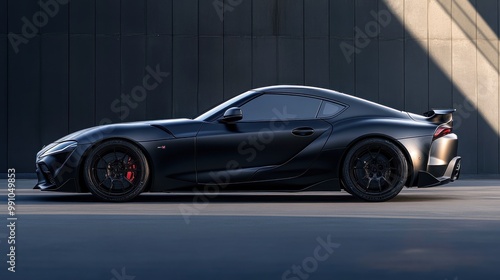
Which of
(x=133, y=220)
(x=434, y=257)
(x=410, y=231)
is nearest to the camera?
(x=434, y=257)

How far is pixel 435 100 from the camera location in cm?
2145

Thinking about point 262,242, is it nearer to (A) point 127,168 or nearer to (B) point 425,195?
(A) point 127,168

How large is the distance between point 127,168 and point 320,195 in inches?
116

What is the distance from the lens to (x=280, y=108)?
35.9 feet

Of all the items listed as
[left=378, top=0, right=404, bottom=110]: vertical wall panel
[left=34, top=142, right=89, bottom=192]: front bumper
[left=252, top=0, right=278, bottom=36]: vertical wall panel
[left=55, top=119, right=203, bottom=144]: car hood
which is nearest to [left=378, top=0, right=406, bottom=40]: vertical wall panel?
[left=378, top=0, right=404, bottom=110]: vertical wall panel

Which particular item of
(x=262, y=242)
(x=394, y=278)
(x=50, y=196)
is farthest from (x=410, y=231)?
(x=50, y=196)

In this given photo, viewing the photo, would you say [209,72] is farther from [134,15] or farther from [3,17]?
[3,17]

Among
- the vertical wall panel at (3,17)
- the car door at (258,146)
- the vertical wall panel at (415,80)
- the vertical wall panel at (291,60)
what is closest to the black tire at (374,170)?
the car door at (258,146)

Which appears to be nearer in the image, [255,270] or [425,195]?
[255,270]

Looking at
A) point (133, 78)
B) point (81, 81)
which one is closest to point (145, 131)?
point (133, 78)

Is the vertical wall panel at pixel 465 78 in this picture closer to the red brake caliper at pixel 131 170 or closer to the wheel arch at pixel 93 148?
the wheel arch at pixel 93 148

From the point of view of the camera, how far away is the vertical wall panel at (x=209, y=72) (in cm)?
2084

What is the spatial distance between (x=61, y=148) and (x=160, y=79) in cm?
998

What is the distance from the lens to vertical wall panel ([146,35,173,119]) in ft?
67.5
